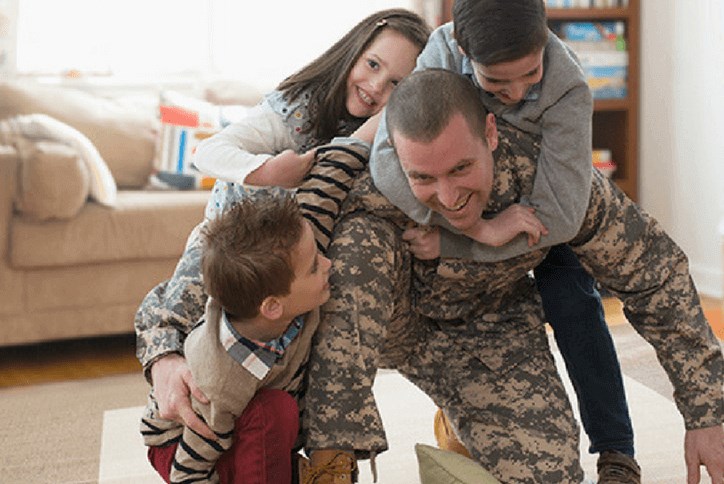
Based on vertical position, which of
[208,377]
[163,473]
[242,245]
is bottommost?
[163,473]

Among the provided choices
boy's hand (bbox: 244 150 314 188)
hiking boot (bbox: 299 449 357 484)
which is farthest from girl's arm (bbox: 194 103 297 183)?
hiking boot (bbox: 299 449 357 484)

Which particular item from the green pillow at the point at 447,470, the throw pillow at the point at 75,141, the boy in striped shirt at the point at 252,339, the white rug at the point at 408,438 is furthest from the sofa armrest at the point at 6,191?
the green pillow at the point at 447,470

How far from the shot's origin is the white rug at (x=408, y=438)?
2281 mm

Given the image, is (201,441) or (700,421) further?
(700,421)

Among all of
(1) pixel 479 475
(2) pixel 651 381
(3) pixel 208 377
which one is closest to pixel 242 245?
(3) pixel 208 377

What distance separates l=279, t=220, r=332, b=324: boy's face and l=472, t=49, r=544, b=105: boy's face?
359 mm

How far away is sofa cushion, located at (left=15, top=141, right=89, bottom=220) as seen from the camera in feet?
10.4

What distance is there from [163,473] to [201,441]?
0.18 meters

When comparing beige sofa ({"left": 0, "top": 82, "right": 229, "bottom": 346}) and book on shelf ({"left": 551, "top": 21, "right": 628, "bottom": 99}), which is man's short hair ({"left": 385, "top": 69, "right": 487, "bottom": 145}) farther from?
book on shelf ({"left": 551, "top": 21, "right": 628, "bottom": 99})

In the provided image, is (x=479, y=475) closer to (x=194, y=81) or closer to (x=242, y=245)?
(x=242, y=245)

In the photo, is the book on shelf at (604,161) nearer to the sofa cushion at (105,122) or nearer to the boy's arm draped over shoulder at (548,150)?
the sofa cushion at (105,122)

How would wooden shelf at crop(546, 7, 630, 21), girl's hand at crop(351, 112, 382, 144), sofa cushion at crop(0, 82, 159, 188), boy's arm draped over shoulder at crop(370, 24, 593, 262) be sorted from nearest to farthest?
boy's arm draped over shoulder at crop(370, 24, 593, 262) < girl's hand at crop(351, 112, 382, 144) < sofa cushion at crop(0, 82, 159, 188) < wooden shelf at crop(546, 7, 630, 21)

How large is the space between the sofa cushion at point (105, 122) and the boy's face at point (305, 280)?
2.44 m

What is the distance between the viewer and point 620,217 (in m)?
1.77
